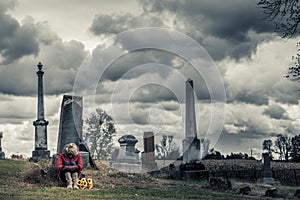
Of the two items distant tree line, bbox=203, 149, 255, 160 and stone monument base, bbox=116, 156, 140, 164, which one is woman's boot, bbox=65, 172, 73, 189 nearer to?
stone monument base, bbox=116, 156, 140, 164

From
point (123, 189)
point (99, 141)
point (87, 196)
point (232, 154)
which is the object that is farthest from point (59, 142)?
point (232, 154)

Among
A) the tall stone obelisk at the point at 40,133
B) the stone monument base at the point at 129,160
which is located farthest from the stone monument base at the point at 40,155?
the stone monument base at the point at 129,160

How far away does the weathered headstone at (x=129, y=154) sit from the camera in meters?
29.4

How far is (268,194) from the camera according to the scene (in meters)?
18.6

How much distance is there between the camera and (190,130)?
28047 millimetres

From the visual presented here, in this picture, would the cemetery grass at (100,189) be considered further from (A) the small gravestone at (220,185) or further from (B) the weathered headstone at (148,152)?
(B) the weathered headstone at (148,152)

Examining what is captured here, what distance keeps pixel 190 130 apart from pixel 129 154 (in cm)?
407

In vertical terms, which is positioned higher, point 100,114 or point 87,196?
point 100,114

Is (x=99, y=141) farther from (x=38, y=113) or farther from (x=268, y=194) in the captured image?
(x=268, y=194)

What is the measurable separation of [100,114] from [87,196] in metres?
23.4

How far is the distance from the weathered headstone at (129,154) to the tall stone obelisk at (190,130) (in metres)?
3.11

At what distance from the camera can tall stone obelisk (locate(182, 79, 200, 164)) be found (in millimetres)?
27906

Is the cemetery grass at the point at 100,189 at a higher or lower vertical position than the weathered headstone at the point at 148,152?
lower

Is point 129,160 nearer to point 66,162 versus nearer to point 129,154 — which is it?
point 129,154
